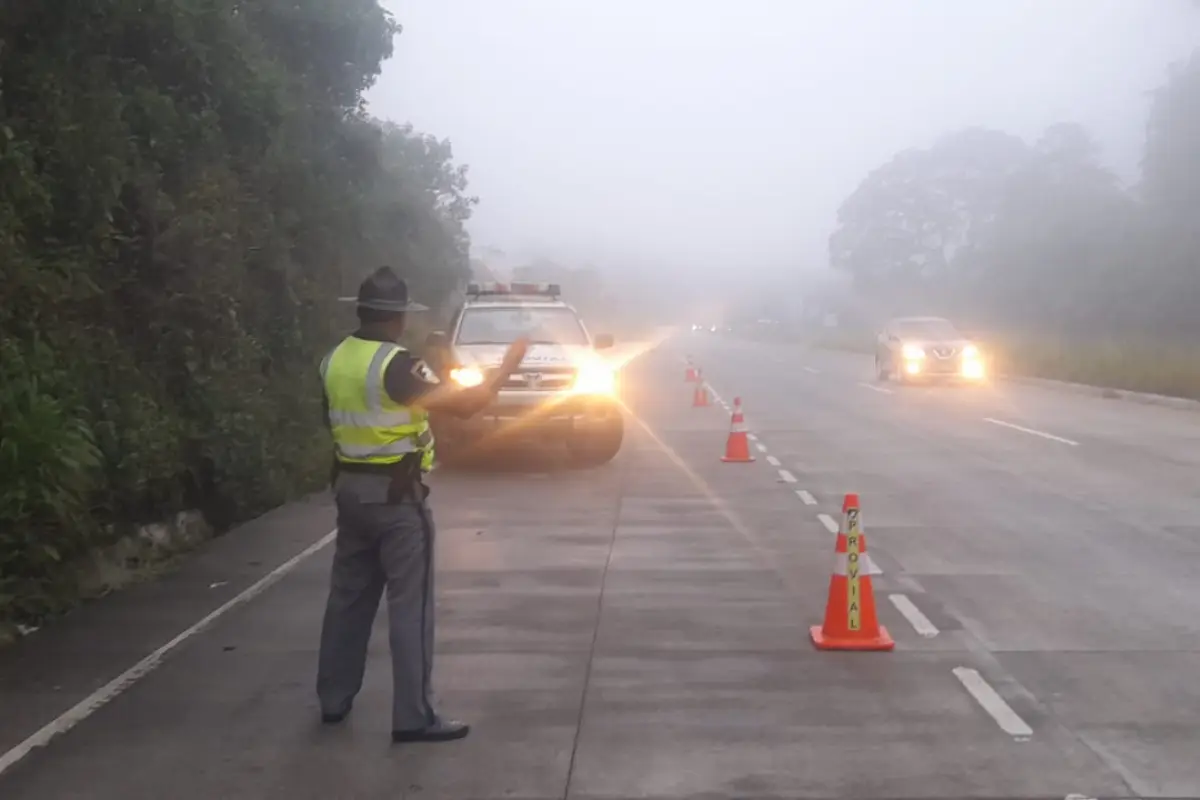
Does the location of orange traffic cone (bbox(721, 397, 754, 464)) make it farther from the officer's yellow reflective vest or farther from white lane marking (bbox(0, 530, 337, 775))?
the officer's yellow reflective vest

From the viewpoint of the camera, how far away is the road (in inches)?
229

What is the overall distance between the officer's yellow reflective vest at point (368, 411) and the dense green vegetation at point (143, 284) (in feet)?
9.34

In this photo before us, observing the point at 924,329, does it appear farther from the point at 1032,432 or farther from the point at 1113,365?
the point at 1032,432

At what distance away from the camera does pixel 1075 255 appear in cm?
5622

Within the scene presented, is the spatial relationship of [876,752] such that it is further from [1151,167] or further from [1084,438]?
[1151,167]

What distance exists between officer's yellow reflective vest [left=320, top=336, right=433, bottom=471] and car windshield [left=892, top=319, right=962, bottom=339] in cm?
3224

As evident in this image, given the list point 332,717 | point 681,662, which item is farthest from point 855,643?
point 332,717

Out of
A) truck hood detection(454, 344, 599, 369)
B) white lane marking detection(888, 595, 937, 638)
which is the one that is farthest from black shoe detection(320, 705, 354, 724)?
truck hood detection(454, 344, 599, 369)

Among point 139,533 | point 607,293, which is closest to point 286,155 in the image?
point 139,533

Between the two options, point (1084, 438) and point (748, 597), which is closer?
point (748, 597)

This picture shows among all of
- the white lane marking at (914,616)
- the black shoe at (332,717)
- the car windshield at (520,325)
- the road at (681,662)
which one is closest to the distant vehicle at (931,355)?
the car windshield at (520,325)

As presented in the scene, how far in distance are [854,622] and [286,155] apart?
10713 mm

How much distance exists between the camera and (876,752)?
6.02 meters

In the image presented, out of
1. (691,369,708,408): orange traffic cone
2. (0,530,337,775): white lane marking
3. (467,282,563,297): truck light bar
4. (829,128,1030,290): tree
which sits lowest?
→ (691,369,708,408): orange traffic cone
